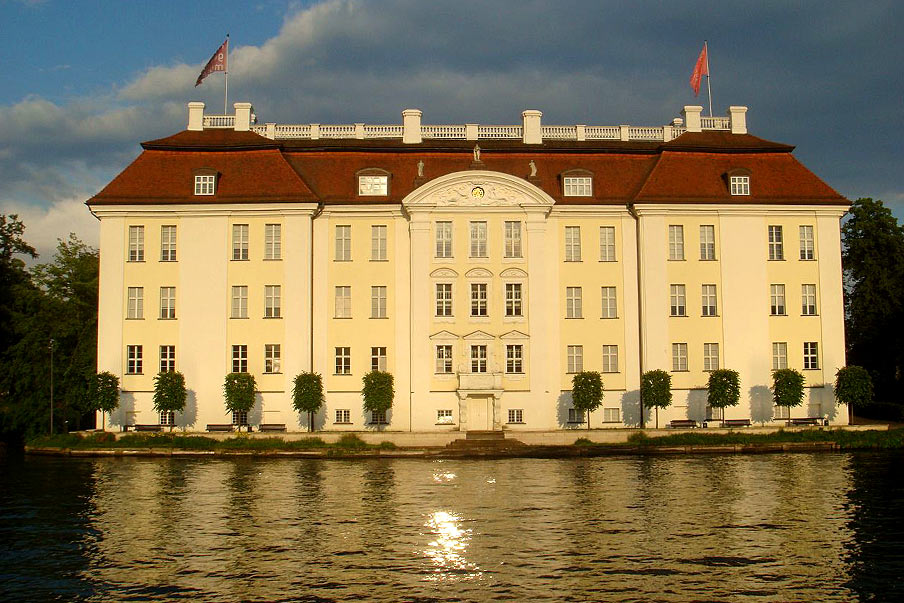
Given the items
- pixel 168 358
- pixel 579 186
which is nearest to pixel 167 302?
pixel 168 358

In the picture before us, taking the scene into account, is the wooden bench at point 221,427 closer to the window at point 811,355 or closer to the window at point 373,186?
the window at point 373,186

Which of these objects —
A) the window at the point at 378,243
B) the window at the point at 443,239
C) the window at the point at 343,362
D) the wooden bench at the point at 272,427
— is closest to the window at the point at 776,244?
the window at the point at 443,239

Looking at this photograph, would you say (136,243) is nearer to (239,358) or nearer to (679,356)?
(239,358)

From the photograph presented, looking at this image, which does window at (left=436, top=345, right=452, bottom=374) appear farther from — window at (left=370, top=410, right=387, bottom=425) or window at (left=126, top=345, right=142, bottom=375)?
window at (left=126, top=345, right=142, bottom=375)

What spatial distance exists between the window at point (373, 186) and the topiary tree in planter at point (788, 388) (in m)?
25.7

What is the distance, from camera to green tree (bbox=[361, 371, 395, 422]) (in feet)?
155

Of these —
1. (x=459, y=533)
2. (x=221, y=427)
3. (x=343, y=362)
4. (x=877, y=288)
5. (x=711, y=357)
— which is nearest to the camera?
(x=459, y=533)

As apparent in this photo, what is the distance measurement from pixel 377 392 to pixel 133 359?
15257 mm

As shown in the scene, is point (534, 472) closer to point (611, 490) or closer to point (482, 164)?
point (611, 490)

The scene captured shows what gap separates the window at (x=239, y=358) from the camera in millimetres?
50156

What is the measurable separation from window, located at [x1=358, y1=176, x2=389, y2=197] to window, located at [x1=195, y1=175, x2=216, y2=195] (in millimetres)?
8998

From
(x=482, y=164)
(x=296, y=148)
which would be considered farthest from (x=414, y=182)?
(x=296, y=148)

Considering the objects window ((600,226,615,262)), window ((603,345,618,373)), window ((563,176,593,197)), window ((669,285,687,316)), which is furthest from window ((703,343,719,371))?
window ((563,176,593,197))

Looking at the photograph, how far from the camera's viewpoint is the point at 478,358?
50.3 metres
